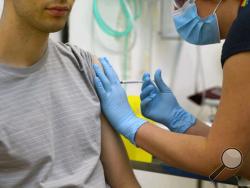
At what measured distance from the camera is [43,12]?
1133 mm

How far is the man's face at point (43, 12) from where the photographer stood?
1.13m

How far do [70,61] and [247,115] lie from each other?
2.13 ft

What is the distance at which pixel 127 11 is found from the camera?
2742 millimetres

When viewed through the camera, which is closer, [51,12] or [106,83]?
[51,12]

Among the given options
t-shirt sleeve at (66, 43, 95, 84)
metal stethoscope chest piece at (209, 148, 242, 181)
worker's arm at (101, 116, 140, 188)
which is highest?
t-shirt sleeve at (66, 43, 95, 84)

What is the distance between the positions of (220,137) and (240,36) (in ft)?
1.08

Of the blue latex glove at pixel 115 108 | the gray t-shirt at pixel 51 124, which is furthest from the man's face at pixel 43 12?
the blue latex glove at pixel 115 108

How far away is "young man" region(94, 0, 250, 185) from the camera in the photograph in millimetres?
1153

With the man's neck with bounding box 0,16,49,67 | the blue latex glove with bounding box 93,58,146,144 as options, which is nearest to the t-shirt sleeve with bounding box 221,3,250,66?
the blue latex glove with bounding box 93,58,146,144

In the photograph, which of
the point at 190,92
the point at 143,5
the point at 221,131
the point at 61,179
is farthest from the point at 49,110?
the point at 190,92

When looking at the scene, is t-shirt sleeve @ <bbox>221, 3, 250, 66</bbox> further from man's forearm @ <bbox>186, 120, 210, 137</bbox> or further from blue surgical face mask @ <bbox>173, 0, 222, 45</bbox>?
man's forearm @ <bbox>186, 120, 210, 137</bbox>

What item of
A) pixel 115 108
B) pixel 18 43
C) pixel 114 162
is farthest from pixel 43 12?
pixel 114 162

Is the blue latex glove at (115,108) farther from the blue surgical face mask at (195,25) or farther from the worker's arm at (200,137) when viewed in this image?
the blue surgical face mask at (195,25)

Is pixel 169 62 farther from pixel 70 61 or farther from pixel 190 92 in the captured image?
pixel 70 61
